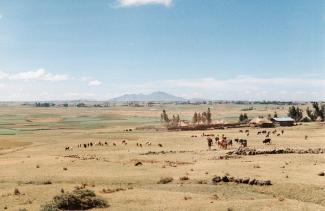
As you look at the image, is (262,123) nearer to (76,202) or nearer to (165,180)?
(165,180)

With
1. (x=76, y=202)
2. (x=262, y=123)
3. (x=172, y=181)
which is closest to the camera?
(x=76, y=202)

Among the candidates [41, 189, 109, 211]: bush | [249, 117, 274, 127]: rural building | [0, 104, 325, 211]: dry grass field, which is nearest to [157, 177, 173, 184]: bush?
[0, 104, 325, 211]: dry grass field

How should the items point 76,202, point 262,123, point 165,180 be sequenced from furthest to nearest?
point 262,123 → point 165,180 → point 76,202

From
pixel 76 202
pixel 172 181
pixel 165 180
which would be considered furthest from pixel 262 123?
pixel 76 202

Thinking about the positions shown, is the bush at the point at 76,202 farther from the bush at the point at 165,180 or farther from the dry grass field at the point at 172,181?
the bush at the point at 165,180

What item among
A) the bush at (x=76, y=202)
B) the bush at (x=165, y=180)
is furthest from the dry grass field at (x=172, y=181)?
the bush at (x=76, y=202)

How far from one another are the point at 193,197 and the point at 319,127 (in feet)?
271

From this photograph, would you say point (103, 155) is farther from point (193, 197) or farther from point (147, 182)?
point (193, 197)

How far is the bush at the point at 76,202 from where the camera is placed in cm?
3425

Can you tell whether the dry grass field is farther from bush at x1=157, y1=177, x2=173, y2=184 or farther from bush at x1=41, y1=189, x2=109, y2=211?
bush at x1=41, y1=189, x2=109, y2=211

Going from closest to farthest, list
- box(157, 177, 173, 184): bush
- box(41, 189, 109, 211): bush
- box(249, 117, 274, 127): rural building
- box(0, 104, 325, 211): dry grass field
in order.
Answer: box(41, 189, 109, 211): bush → box(0, 104, 325, 211): dry grass field → box(157, 177, 173, 184): bush → box(249, 117, 274, 127): rural building

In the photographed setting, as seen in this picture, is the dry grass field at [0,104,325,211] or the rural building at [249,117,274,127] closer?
the dry grass field at [0,104,325,211]

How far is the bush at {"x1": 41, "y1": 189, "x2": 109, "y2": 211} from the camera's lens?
3425 centimetres

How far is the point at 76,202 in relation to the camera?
34.8 meters
